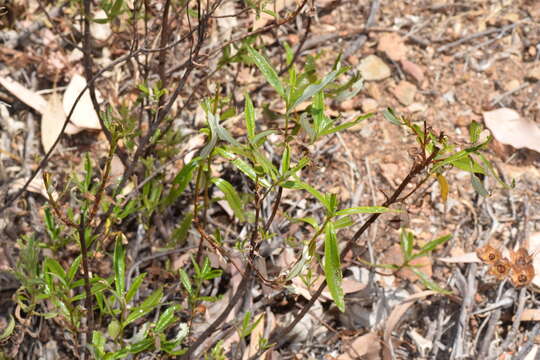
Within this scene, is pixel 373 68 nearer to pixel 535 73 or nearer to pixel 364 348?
→ pixel 535 73

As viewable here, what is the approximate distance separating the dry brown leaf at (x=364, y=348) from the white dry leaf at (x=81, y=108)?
142cm

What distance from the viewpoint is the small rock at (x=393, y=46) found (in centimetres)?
306

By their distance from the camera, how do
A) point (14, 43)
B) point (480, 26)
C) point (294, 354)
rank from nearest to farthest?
point (294, 354) → point (14, 43) → point (480, 26)

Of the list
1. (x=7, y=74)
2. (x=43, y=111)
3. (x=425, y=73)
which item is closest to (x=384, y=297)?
(x=425, y=73)

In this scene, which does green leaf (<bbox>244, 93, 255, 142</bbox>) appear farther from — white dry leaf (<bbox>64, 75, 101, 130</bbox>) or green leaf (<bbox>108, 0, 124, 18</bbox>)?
white dry leaf (<bbox>64, 75, 101, 130</bbox>)

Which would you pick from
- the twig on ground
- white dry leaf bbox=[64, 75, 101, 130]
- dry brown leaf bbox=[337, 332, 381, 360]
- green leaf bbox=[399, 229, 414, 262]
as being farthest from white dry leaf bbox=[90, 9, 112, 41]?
dry brown leaf bbox=[337, 332, 381, 360]

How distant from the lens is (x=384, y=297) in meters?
2.42

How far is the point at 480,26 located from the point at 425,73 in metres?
0.43

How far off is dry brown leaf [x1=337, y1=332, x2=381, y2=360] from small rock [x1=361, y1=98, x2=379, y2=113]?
1079 mm

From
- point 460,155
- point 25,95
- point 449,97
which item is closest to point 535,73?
point 449,97

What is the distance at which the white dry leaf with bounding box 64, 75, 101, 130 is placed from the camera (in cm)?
273

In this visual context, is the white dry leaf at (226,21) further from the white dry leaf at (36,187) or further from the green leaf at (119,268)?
the green leaf at (119,268)

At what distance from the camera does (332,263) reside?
1.47 m

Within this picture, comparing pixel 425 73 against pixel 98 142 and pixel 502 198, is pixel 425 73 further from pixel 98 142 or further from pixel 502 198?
pixel 98 142
